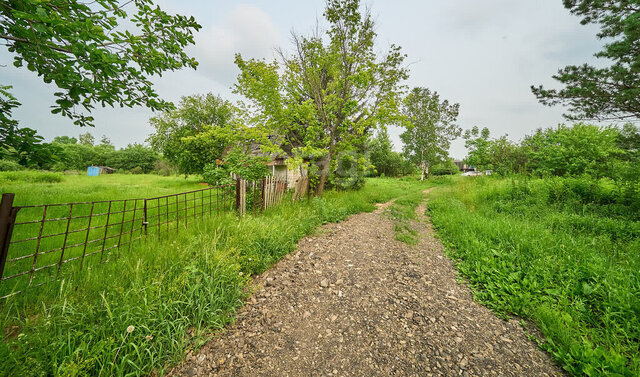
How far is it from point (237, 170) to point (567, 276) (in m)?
8.01

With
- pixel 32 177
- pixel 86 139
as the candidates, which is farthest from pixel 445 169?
pixel 86 139

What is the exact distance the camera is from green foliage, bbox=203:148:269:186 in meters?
6.78

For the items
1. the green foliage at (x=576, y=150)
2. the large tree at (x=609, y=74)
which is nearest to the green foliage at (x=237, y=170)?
the large tree at (x=609, y=74)

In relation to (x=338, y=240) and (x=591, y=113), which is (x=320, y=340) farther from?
(x=591, y=113)

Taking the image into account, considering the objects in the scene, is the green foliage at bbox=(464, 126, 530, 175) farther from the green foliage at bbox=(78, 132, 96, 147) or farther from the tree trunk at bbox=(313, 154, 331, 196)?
the green foliage at bbox=(78, 132, 96, 147)

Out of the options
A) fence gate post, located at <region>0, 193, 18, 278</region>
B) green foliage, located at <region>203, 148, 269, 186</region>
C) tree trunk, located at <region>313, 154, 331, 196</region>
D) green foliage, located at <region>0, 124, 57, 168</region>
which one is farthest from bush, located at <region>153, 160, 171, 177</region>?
fence gate post, located at <region>0, 193, 18, 278</region>

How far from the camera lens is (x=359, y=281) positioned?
341cm

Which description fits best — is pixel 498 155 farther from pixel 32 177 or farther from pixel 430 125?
pixel 32 177

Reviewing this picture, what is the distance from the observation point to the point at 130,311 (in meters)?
2.01

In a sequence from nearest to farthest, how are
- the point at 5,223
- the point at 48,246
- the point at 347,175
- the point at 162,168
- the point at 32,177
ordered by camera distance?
1. the point at 5,223
2. the point at 48,246
3. the point at 347,175
4. the point at 32,177
5. the point at 162,168

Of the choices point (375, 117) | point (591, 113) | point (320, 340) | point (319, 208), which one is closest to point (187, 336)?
point (320, 340)

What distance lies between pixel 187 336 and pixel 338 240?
3549 millimetres

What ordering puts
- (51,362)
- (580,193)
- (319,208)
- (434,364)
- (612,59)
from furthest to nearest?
(580,193) → (319,208) → (612,59) → (434,364) → (51,362)

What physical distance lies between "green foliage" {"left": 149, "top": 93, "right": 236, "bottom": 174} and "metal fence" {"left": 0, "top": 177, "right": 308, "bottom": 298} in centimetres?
1346
